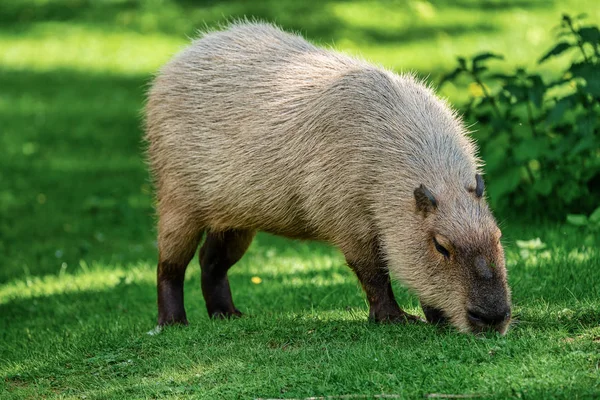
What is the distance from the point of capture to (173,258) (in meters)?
6.84

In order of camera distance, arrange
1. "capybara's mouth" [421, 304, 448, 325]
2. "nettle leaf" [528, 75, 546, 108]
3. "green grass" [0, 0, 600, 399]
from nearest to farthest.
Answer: "green grass" [0, 0, 600, 399]
"capybara's mouth" [421, 304, 448, 325]
"nettle leaf" [528, 75, 546, 108]

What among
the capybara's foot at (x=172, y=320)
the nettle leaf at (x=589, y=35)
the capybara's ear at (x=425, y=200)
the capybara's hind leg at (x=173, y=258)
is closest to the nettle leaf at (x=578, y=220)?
the nettle leaf at (x=589, y=35)

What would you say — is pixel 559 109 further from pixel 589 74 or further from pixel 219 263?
pixel 219 263

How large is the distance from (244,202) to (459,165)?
1.42 meters

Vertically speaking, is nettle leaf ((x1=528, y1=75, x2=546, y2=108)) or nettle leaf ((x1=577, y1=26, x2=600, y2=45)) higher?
nettle leaf ((x1=577, y1=26, x2=600, y2=45))

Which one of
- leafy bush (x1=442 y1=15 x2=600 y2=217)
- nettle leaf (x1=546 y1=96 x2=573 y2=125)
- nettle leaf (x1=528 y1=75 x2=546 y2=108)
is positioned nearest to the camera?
nettle leaf (x1=546 y1=96 x2=573 y2=125)

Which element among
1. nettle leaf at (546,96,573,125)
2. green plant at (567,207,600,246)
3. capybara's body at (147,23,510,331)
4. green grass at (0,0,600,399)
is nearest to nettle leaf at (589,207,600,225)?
green plant at (567,207,600,246)

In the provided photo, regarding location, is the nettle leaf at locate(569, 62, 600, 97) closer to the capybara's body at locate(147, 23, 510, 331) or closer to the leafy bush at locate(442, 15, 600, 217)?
the leafy bush at locate(442, 15, 600, 217)

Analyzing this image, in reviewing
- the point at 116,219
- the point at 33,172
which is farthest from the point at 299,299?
the point at 33,172

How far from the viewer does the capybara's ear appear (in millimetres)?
5328

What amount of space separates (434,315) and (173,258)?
1.99 metres

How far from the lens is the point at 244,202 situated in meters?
6.36

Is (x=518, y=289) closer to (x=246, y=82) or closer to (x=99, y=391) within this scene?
(x=246, y=82)

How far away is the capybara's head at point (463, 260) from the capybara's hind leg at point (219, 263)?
1866 mm
